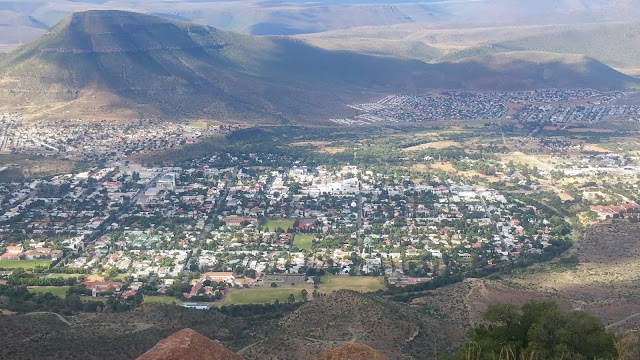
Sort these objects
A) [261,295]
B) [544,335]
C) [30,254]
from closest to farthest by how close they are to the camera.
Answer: [544,335], [261,295], [30,254]

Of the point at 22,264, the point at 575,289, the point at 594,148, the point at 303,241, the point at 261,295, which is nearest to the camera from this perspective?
the point at 575,289

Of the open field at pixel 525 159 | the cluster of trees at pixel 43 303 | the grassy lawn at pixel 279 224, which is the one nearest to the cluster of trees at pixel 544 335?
the cluster of trees at pixel 43 303

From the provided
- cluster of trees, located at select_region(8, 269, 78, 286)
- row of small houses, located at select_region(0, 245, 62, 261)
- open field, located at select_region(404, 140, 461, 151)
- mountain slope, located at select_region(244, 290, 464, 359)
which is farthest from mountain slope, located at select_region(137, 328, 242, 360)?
open field, located at select_region(404, 140, 461, 151)

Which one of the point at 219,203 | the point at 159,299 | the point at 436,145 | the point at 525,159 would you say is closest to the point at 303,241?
the point at 219,203

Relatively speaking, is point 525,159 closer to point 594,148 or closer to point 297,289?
point 594,148

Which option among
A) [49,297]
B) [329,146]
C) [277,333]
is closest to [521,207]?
[329,146]

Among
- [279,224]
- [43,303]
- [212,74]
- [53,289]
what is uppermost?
Result: [212,74]
